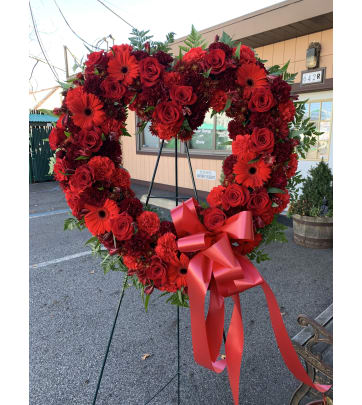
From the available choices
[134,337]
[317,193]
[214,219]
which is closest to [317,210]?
[317,193]

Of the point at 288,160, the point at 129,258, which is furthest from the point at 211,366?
the point at 288,160

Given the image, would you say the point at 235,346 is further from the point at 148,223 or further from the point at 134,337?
the point at 134,337

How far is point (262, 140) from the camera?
131 centimetres

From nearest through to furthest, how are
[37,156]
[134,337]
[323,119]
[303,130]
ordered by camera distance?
[303,130]
[134,337]
[323,119]
[37,156]

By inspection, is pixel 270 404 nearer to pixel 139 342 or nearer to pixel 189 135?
pixel 139 342

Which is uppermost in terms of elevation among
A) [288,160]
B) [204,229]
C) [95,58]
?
[95,58]

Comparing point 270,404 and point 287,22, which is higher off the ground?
point 287,22

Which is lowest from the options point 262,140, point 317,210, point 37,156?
point 317,210

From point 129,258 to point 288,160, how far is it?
2.84 ft

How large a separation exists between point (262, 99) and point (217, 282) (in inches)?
32.4

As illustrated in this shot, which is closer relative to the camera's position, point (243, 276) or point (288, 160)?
point (243, 276)

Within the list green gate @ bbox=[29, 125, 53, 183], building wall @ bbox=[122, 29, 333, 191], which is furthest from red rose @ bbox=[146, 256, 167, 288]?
green gate @ bbox=[29, 125, 53, 183]

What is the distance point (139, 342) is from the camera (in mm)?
2508

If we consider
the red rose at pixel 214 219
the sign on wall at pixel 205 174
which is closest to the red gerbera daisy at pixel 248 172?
the red rose at pixel 214 219
